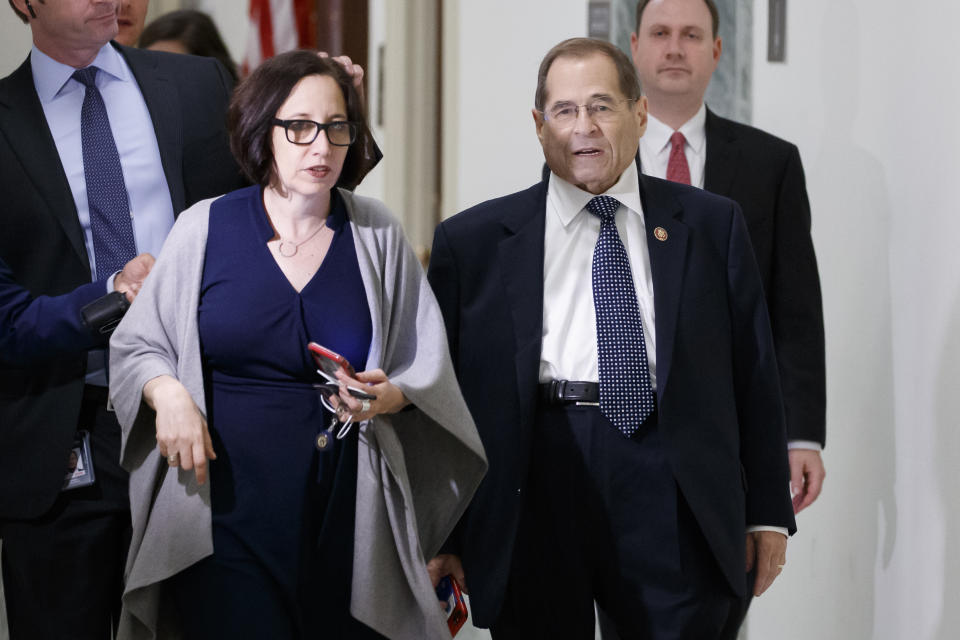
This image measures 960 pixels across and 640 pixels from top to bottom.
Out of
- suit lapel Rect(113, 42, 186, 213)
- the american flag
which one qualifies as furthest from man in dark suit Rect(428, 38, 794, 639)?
the american flag

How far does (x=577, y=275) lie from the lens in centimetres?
263

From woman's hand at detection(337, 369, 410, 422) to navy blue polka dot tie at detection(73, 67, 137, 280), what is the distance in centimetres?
67

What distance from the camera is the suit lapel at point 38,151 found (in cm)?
261

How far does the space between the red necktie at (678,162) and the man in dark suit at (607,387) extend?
24.8 inches

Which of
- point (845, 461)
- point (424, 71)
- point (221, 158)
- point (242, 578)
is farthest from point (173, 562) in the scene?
point (424, 71)

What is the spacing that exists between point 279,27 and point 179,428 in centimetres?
414

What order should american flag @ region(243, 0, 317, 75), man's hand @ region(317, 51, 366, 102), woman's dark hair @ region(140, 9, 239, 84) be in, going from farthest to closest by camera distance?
american flag @ region(243, 0, 317, 75) → woman's dark hair @ region(140, 9, 239, 84) → man's hand @ region(317, 51, 366, 102)

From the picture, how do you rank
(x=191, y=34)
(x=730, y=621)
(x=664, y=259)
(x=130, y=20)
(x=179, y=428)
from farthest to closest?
(x=191, y=34) < (x=130, y=20) < (x=730, y=621) < (x=664, y=259) < (x=179, y=428)

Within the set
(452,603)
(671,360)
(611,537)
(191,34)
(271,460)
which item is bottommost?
(452,603)

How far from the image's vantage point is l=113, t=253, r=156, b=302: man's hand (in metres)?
2.46

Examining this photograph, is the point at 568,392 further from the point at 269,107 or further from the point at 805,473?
the point at 805,473

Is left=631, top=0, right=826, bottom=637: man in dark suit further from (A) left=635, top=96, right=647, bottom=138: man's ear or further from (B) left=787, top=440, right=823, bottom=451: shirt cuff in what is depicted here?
(A) left=635, top=96, right=647, bottom=138: man's ear

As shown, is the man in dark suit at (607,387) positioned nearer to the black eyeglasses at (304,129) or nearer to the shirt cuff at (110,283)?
the black eyeglasses at (304,129)

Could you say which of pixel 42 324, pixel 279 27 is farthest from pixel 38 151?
pixel 279 27
